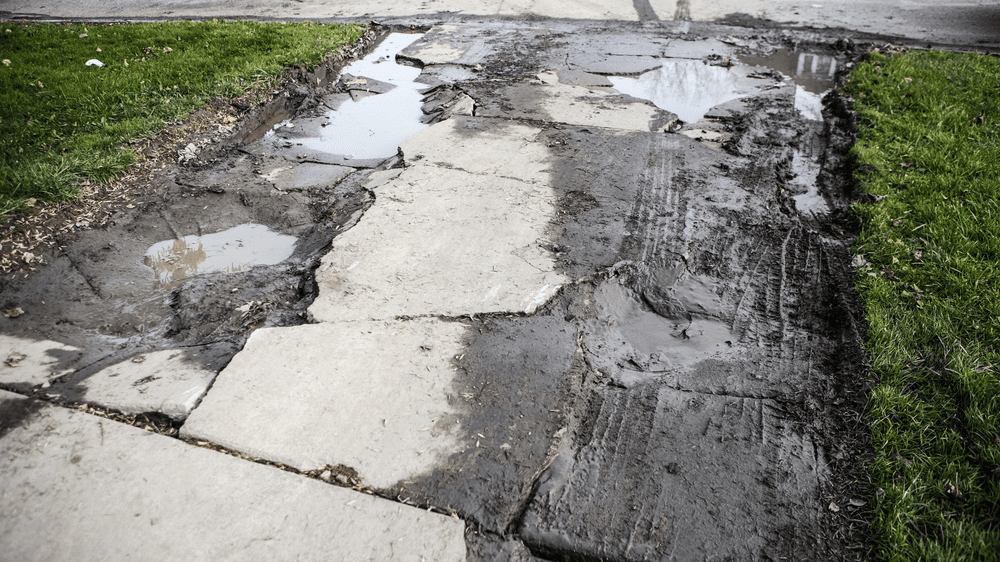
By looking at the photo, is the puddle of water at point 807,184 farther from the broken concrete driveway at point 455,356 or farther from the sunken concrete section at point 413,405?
the sunken concrete section at point 413,405

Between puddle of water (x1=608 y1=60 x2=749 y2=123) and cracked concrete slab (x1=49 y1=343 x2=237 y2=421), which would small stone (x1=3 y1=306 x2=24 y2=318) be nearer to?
cracked concrete slab (x1=49 y1=343 x2=237 y2=421)

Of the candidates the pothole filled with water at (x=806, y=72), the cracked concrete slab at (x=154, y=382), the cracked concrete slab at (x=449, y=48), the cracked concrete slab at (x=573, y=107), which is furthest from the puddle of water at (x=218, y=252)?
the pothole filled with water at (x=806, y=72)

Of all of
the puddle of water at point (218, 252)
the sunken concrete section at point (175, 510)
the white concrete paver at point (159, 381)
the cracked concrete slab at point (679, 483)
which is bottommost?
the cracked concrete slab at point (679, 483)

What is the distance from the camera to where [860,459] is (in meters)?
2.20

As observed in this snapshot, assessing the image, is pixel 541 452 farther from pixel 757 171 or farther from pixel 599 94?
pixel 599 94

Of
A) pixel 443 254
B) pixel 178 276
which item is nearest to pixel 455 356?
pixel 443 254

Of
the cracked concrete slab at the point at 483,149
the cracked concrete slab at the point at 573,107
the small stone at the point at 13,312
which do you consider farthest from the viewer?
the cracked concrete slab at the point at 573,107

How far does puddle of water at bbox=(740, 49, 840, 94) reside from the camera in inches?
240

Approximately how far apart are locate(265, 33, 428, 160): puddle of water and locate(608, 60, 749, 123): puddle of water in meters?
2.36

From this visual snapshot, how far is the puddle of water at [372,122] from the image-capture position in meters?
4.96

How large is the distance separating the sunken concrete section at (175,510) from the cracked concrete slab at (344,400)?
12cm

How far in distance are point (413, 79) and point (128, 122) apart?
306cm

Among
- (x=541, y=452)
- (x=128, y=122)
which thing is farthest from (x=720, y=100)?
(x=128, y=122)

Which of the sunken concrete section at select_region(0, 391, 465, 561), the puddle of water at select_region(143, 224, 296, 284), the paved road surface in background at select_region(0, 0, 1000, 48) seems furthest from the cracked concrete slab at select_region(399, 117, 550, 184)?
the paved road surface in background at select_region(0, 0, 1000, 48)
